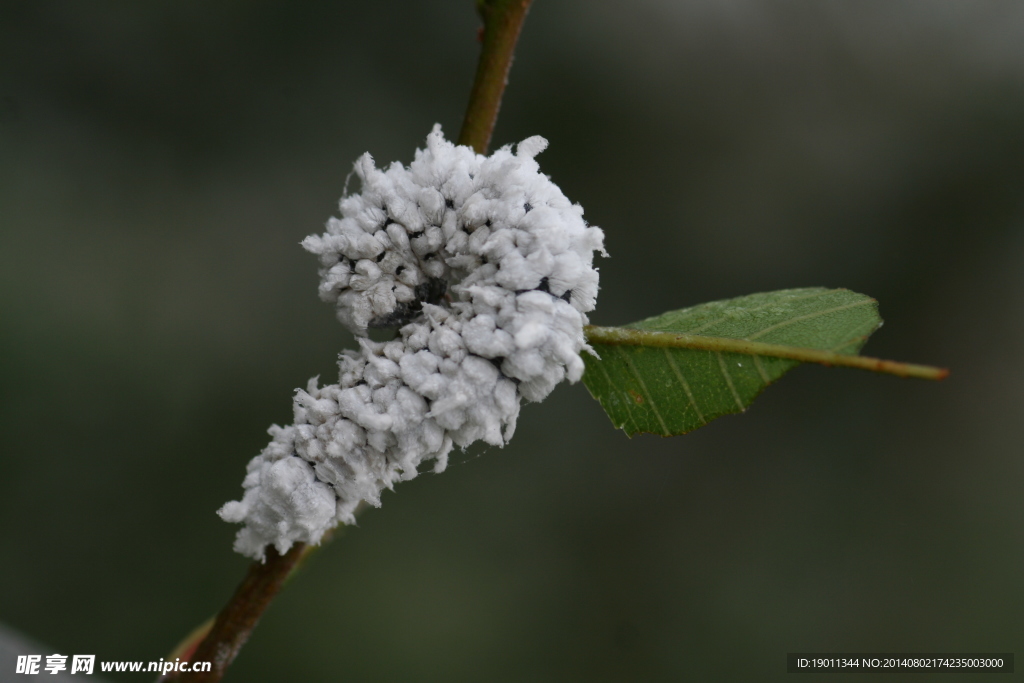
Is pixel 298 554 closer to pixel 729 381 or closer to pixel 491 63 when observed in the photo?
pixel 729 381

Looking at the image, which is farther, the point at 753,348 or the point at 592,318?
the point at 592,318

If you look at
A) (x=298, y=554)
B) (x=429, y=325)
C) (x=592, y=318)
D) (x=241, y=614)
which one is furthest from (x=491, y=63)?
(x=592, y=318)

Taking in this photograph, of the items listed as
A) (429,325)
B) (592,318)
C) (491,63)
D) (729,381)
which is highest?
(592,318)

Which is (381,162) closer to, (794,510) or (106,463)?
(106,463)

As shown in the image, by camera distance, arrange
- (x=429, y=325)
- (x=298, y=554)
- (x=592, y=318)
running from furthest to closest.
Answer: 1. (x=592, y=318)
2. (x=298, y=554)
3. (x=429, y=325)

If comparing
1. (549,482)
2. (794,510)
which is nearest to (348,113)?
(549,482)

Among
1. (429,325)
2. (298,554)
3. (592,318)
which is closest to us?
(429,325)

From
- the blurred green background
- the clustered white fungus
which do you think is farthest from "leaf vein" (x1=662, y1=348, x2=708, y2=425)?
the blurred green background

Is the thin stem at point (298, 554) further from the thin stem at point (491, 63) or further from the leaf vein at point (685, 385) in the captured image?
the leaf vein at point (685, 385)
